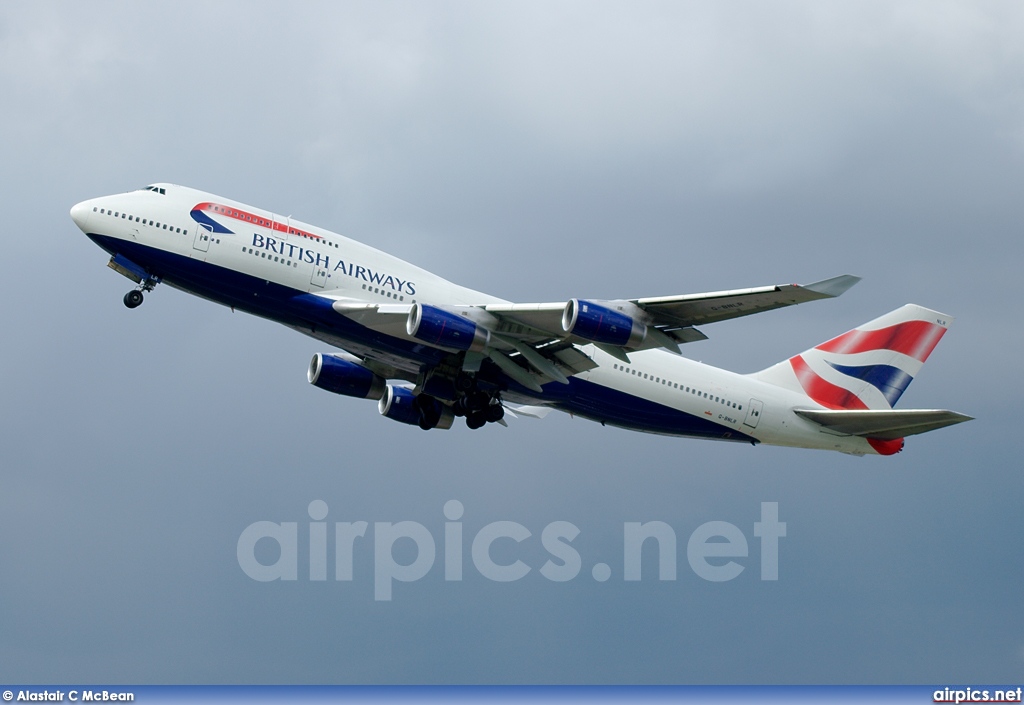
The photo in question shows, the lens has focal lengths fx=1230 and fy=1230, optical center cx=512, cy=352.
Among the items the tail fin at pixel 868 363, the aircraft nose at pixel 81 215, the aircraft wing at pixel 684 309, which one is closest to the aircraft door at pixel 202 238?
the aircraft nose at pixel 81 215

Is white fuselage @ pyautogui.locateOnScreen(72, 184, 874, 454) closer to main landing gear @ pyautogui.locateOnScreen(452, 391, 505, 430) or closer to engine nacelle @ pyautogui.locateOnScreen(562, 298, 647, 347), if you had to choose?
main landing gear @ pyautogui.locateOnScreen(452, 391, 505, 430)

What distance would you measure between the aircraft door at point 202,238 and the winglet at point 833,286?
1760cm

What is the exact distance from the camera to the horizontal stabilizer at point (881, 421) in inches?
1613

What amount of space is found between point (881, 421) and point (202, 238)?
23.7 meters

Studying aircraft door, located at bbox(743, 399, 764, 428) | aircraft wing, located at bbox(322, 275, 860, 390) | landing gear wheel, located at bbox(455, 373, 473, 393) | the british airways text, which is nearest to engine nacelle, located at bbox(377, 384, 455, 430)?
landing gear wheel, located at bbox(455, 373, 473, 393)

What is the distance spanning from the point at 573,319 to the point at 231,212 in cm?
1109

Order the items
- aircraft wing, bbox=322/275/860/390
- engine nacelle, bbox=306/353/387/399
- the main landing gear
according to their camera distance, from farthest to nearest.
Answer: engine nacelle, bbox=306/353/387/399 < the main landing gear < aircraft wing, bbox=322/275/860/390

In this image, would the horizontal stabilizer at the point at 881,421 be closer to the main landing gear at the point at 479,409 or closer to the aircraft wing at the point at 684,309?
the aircraft wing at the point at 684,309

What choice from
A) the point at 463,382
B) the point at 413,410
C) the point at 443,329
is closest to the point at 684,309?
the point at 443,329

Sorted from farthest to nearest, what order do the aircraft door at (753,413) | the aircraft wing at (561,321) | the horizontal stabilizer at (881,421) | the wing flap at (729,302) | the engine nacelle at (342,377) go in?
1. the engine nacelle at (342,377)
2. the aircraft door at (753,413)
3. the horizontal stabilizer at (881,421)
4. the aircraft wing at (561,321)
5. the wing flap at (729,302)

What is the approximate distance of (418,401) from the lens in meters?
46.3

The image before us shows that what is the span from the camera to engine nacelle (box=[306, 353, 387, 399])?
1791 inches

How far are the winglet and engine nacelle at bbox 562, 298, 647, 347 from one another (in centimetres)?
542

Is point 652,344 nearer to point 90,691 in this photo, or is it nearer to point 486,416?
point 486,416
